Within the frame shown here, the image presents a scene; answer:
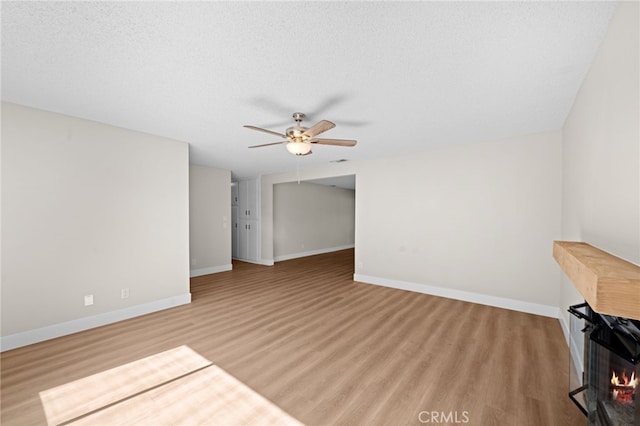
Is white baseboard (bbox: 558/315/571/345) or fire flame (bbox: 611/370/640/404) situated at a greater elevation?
fire flame (bbox: 611/370/640/404)

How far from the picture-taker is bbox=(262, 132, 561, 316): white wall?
335 centimetres

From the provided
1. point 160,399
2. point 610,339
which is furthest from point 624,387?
point 160,399

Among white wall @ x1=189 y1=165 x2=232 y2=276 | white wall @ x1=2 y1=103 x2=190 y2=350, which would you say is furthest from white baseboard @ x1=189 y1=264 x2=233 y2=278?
white wall @ x1=2 y1=103 x2=190 y2=350

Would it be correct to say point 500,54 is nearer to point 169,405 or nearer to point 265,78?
point 265,78

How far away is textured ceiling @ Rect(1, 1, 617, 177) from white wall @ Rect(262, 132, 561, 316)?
2.43 ft

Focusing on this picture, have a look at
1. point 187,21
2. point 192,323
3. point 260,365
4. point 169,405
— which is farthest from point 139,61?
point 192,323

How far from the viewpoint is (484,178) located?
12.4 feet

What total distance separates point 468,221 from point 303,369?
3284mm

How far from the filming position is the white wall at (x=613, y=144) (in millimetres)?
1183

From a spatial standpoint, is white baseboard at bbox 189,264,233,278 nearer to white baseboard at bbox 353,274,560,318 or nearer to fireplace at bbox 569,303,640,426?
white baseboard at bbox 353,274,560,318

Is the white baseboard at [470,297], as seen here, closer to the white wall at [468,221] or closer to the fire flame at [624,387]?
the white wall at [468,221]

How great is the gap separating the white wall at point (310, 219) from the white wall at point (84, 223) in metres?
3.86

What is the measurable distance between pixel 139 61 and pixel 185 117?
1.09m

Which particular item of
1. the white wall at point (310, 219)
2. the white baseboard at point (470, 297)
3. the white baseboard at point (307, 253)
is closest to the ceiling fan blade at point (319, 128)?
the white baseboard at point (470, 297)
